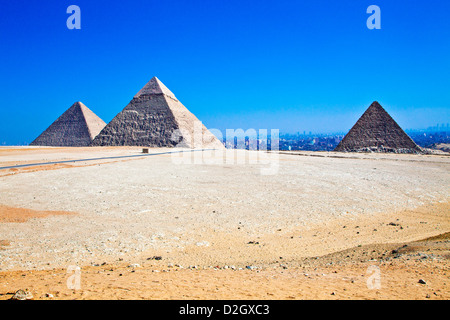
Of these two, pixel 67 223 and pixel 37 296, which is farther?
pixel 67 223

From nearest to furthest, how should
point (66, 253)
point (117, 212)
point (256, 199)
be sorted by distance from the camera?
point (66, 253), point (117, 212), point (256, 199)

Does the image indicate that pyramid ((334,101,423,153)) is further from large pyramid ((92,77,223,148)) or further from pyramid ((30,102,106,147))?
pyramid ((30,102,106,147))

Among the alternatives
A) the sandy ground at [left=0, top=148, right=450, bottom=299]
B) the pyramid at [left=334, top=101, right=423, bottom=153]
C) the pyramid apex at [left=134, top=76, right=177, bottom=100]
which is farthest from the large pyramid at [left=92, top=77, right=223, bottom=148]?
the sandy ground at [left=0, top=148, right=450, bottom=299]

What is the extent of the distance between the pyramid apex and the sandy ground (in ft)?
165

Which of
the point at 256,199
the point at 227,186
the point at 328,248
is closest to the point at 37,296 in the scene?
the point at 328,248

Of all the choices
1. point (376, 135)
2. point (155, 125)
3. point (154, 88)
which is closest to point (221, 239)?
point (376, 135)

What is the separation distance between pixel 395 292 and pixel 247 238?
11.0 ft

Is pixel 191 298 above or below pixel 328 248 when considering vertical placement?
above

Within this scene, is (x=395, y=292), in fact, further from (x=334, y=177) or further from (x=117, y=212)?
(x=334, y=177)

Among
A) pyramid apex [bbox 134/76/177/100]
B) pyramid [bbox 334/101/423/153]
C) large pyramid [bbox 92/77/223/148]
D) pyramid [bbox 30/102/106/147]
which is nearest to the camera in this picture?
pyramid [bbox 334/101/423/153]

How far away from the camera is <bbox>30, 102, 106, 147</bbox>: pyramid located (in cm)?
6450

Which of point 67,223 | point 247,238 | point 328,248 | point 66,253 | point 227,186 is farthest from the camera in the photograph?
point 227,186

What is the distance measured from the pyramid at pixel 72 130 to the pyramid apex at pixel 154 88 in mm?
13114

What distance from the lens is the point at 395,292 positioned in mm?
3039
